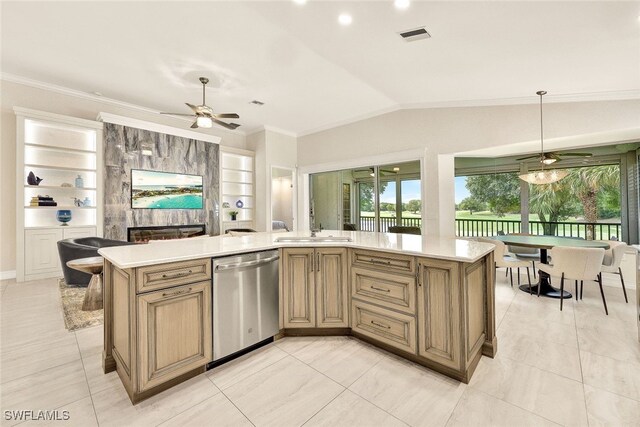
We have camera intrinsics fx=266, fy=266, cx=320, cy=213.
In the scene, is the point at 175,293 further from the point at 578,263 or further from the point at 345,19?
the point at 578,263

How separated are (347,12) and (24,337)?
13.9 feet

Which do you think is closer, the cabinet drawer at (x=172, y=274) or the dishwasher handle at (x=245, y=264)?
the cabinet drawer at (x=172, y=274)

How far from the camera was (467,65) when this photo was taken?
129 inches

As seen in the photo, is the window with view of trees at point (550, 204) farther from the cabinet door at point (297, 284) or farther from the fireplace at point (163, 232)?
the fireplace at point (163, 232)

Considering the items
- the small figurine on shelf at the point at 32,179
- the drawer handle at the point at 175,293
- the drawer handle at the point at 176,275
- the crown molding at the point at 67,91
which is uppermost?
the crown molding at the point at 67,91

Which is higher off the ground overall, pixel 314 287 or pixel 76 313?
pixel 314 287

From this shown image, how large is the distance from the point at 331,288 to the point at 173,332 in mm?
1285

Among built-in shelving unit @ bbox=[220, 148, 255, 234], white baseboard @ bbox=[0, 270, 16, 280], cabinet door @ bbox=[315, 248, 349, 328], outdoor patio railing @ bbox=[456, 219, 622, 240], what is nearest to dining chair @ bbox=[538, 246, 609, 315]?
outdoor patio railing @ bbox=[456, 219, 622, 240]

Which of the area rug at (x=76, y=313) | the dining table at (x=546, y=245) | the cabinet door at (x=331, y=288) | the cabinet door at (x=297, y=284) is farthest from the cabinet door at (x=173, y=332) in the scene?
the dining table at (x=546, y=245)

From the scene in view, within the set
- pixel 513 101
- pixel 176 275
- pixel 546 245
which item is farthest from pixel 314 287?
pixel 513 101

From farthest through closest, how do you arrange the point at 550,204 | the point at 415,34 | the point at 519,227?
the point at 519,227, the point at 550,204, the point at 415,34

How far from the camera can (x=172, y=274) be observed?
1.76 meters

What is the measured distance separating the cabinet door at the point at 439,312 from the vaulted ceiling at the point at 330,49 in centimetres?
227

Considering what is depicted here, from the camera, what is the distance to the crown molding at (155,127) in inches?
189
